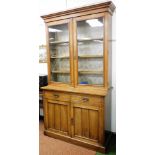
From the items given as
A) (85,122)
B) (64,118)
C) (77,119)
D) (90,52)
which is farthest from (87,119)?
(90,52)

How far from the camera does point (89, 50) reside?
2727mm

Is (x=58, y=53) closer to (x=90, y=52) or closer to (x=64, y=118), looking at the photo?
(x=90, y=52)

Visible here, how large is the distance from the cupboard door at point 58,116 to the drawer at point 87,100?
0.17 m

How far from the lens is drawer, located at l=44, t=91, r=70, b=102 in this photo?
8.53 feet

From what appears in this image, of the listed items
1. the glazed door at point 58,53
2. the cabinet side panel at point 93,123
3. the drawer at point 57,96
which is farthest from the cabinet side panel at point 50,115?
the cabinet side panel at point 93,123

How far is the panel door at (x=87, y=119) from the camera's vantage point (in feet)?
7.64

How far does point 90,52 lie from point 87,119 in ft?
3.76

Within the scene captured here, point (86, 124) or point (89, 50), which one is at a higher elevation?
point (89, 50)

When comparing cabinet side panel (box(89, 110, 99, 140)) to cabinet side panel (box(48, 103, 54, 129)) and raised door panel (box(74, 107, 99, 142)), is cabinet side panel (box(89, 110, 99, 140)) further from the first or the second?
cabinet side panel (box(48, 103, 54, 129))

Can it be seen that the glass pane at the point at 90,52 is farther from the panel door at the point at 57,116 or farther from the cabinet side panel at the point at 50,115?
the cabinet side panel at the point at 50,115

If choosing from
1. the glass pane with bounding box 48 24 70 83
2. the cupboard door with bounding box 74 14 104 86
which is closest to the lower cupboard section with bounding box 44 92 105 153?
the cupboard door with bounding box 74 14 104 86

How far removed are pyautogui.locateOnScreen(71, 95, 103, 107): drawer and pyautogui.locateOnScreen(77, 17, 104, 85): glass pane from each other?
0.31 metres

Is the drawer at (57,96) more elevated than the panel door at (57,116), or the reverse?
the drawer at (57,96)

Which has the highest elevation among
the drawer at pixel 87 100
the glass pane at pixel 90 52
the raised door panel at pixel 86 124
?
the glass pane at pixel 90 52
